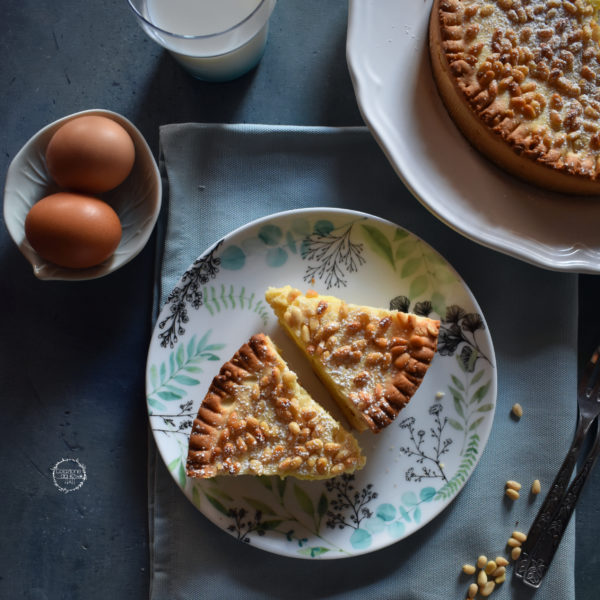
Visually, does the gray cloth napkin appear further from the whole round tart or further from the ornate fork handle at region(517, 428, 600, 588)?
the whole round tart

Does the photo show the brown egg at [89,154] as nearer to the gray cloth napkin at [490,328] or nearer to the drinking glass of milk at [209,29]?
the gray cloth napkin at [490,328]

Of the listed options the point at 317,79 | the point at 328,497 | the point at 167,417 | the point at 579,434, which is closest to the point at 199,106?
the point at 317,79

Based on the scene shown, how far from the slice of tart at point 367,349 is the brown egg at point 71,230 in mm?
603

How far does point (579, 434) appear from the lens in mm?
1819

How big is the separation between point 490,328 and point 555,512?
2.07 feet

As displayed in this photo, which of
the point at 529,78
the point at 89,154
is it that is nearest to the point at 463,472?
the point at 529,78

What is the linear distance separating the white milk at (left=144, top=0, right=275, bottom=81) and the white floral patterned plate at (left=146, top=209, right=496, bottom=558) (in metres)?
0.52

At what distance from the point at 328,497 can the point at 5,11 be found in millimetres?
2005

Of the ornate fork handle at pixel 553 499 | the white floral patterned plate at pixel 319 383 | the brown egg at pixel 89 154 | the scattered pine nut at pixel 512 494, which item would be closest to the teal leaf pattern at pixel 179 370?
the white floral patterned plate at pixel 319 383

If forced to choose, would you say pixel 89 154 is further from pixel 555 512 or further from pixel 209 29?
pixel 555 512

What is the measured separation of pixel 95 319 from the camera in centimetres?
192

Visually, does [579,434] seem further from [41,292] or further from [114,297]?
[41,292]

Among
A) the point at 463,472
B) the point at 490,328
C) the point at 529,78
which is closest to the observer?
the point at 529,78

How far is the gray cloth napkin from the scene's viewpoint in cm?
181
